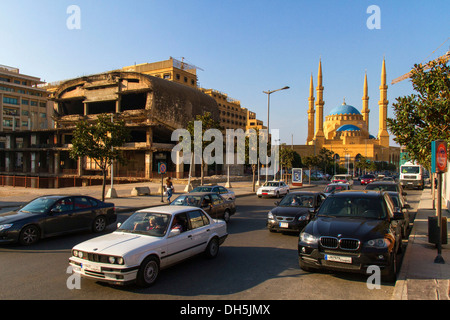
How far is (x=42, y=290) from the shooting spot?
5664mm

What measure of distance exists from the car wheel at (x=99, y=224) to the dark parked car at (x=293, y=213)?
5880 millimetres

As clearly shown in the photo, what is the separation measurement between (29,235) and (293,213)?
26.6ft

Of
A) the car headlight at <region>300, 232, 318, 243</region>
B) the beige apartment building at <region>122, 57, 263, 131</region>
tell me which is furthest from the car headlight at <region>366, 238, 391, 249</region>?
the beige apartment building at <region>122, 57, 263, 131</region>

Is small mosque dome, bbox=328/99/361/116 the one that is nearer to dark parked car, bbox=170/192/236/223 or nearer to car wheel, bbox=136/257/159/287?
dark parked car, bbox=170/192/236/223

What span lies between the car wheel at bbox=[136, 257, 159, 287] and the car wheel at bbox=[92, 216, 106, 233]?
5.98 metres

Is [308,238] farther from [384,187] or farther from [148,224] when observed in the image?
[384,187]

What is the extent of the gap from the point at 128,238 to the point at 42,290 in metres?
1.67

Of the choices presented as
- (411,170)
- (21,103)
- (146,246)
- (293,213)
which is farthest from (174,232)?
(21,103)

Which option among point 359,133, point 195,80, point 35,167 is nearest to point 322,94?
point 359,133

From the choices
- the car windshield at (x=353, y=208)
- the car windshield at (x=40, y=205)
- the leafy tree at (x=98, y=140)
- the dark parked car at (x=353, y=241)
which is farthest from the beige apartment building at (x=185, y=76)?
the dark parked car at (x=353, y=241)

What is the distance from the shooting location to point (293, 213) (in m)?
10.8

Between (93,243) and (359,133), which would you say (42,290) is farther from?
(359,133)
